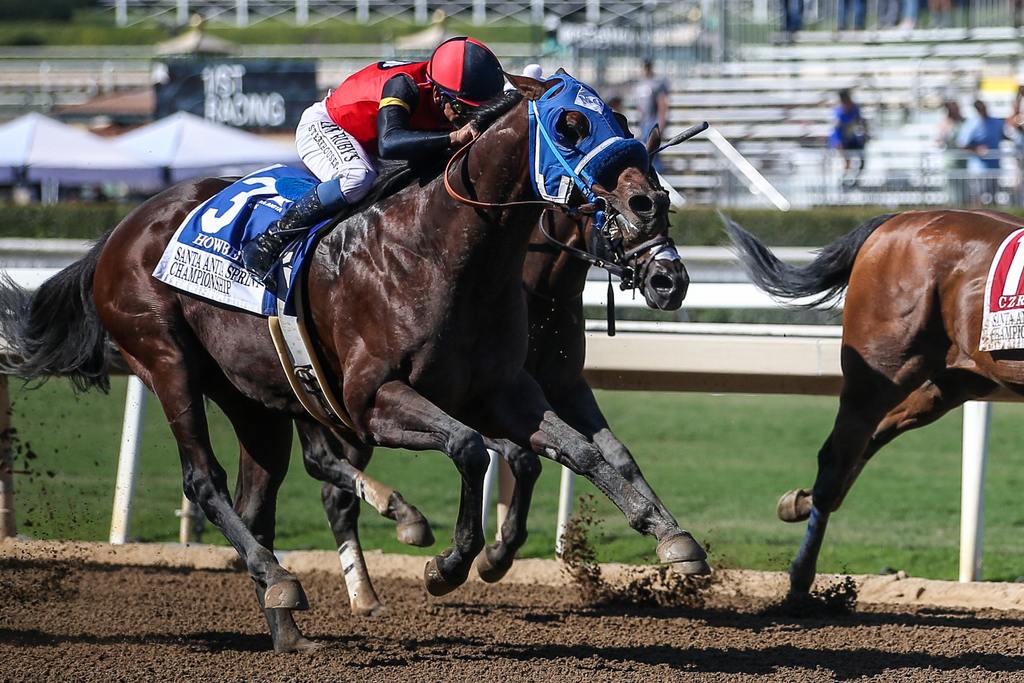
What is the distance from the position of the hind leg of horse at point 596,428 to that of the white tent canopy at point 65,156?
12.4 metres

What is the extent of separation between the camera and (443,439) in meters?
4.12

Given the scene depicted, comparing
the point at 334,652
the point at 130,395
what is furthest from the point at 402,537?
the point at 130,395

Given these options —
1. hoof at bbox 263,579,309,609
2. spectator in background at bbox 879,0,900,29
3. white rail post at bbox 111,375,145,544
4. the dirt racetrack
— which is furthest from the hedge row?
spectator in background at bbox 879,0,900,29

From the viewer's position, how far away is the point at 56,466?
25.6 ft

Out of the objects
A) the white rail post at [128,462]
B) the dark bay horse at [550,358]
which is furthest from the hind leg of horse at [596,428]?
the white rail post at [128,462]

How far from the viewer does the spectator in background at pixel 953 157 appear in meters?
13.4

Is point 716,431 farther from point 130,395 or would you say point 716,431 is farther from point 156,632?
point 156,632

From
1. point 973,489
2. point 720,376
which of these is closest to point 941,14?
point 720,376

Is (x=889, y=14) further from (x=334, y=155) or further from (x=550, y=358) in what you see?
(x=334, y=155)

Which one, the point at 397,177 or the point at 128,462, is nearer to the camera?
the point at 397,177

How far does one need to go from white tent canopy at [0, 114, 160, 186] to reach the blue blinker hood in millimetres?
13216

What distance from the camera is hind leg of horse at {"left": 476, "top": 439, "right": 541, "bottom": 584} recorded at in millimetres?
4793

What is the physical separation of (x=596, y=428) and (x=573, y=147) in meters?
1.22

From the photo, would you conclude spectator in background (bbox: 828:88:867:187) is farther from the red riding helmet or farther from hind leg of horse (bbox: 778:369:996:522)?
the red riding helmet
